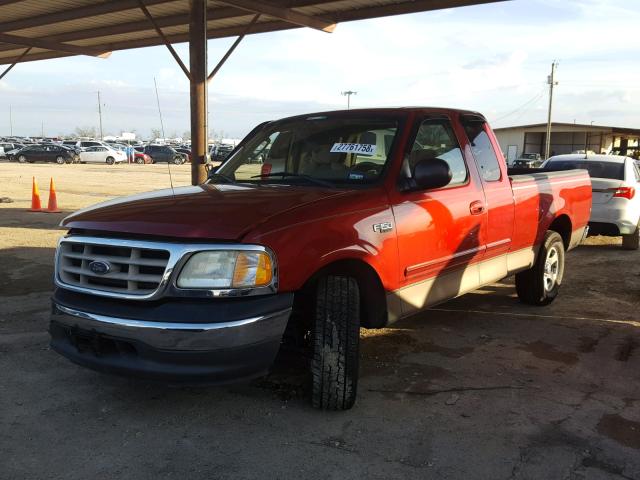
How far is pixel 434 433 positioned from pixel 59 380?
2.66 metres

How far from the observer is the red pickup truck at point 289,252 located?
3.18 metres

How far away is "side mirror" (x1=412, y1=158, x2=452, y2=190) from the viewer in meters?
4.09

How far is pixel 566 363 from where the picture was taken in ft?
15.3

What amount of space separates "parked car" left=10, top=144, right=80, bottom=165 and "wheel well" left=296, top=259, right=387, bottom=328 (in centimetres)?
4624

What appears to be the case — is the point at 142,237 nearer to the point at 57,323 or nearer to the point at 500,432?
the point at 57,323

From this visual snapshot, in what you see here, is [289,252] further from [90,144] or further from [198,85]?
[90,144]

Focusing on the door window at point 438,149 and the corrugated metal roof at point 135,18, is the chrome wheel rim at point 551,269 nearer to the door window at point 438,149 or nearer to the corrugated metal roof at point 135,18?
the door window at point 438,149

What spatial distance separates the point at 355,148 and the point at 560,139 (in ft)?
216

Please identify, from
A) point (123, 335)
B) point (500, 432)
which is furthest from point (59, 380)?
point (500, 432)

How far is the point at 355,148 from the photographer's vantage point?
4.38 m

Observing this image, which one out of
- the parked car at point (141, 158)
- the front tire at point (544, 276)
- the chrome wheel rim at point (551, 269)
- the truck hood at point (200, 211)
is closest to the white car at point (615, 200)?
the front tire at point (544, 276)

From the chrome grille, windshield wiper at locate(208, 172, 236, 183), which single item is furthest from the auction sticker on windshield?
the chrome grille

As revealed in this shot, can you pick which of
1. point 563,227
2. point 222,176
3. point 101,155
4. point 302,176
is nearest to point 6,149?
point 101,155

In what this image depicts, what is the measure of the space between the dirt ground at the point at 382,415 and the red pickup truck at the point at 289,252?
420 mm
